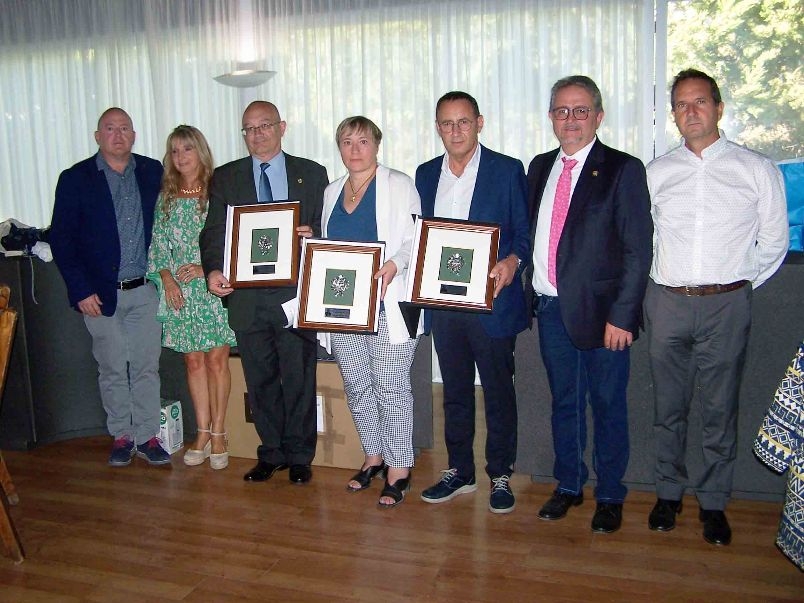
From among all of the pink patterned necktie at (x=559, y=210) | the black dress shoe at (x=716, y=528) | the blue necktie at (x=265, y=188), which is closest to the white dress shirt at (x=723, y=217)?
the pink patterned necktie at (x=559, y=210)

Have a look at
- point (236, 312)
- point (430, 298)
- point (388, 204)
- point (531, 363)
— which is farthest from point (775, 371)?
point (236, 312)

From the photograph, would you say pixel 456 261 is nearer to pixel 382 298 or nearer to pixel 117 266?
pixel 382 298

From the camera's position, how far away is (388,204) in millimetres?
2934

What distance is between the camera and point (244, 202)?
3191 mm

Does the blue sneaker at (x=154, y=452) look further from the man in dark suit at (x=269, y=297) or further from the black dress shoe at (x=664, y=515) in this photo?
the black dress shoe at (x=664, y=515)

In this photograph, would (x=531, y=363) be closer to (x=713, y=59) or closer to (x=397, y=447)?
(x=397, y=447)

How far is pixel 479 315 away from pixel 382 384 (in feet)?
1.61

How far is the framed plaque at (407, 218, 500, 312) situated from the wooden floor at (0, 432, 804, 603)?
875 mm

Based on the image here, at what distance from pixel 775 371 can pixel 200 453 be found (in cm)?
257

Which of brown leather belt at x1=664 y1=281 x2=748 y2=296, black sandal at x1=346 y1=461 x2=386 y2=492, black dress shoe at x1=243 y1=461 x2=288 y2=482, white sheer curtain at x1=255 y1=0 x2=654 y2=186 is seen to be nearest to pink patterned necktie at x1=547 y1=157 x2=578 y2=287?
brown leather belt at x1=664 y1=281 x2=748 y2=296

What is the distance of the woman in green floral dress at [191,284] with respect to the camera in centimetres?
341

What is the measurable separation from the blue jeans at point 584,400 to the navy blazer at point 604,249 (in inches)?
4.5

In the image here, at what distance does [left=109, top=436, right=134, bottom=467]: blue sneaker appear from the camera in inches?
145

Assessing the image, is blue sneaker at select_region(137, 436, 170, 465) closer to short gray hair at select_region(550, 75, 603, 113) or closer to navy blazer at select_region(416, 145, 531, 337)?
navy blazer at select_region(416, 145, 531, 337)
